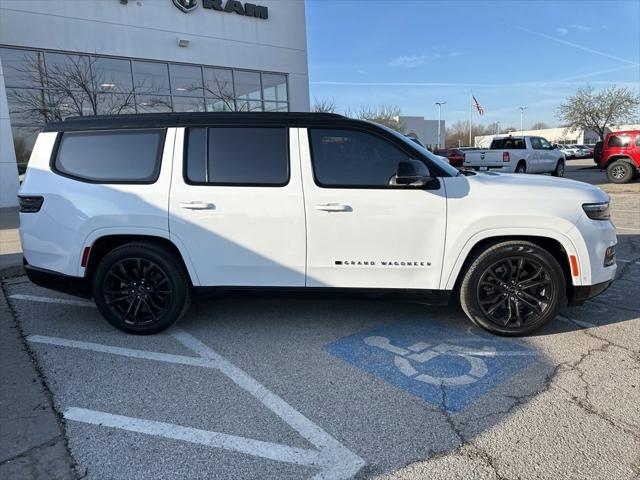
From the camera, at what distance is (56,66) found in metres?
13.6

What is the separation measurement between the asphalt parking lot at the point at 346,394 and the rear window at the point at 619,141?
47.5ft

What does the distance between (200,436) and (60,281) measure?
237 centimetres

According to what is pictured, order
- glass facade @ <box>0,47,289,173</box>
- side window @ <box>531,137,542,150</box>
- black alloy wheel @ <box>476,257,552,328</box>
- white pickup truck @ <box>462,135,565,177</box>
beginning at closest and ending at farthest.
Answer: black alloy wheel @ <box>476,257,552,328</box> → glass facade @ <box>0,47,289,173</box> → white pickup truck @ <box>462,135,565,177</box> → side window @ <box>531,137,542,150</box>

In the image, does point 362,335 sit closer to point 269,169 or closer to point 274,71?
point 269,169

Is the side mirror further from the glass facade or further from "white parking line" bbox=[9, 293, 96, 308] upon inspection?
the glass facade

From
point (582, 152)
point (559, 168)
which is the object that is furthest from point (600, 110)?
point (559, 168)

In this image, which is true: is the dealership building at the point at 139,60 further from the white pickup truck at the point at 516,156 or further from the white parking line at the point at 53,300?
the white parking line at the point at 53,300

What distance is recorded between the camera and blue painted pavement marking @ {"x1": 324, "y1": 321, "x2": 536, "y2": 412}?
3064mm

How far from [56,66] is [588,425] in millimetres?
15983

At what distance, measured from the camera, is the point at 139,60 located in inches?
582

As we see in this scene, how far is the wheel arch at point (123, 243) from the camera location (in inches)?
154

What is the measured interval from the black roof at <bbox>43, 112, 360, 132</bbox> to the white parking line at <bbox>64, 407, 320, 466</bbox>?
2.42 m

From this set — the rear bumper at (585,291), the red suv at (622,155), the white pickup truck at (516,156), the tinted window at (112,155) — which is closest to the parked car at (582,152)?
the white pickup truck at (516,156)

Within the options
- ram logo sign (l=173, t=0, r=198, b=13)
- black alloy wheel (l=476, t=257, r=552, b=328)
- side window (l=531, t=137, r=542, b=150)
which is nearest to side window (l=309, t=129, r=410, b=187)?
black alloy wheel (l=476, t=257, r=552, b=328)
